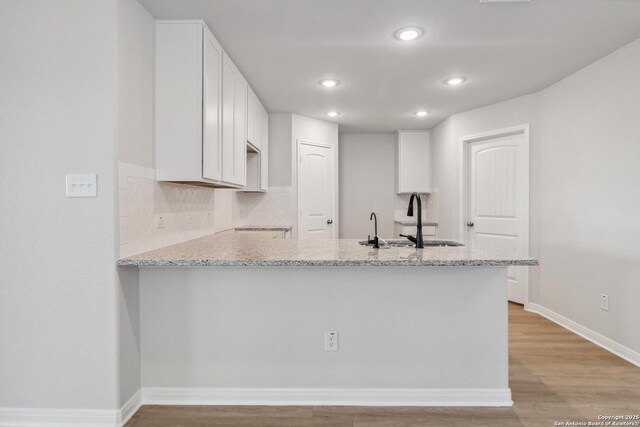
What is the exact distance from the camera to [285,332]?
2080mm

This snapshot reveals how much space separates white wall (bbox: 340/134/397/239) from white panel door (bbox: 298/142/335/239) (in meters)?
0.82

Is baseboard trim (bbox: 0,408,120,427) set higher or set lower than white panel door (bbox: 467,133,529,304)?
lower

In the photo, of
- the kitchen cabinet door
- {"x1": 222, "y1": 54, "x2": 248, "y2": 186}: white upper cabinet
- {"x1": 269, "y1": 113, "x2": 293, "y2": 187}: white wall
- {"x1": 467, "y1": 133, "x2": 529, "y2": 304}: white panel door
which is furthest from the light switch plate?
{"x1": 467, "y1": 133, "x2": 529, "y2": 304}: white panel door

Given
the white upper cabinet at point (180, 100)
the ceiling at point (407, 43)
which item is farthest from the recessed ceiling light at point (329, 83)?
→ the white upper cabinet at point (180, 100)

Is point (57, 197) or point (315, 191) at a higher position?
point (315, 191)

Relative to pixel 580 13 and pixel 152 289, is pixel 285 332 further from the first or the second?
pixel 580 13

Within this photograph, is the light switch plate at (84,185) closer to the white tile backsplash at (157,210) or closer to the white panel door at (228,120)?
the white tile backsplash at (157,210)

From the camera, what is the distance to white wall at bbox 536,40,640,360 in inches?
105

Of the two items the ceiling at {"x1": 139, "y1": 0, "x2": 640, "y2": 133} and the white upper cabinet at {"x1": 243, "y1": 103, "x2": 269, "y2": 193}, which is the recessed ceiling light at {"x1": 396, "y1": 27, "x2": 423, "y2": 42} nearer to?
the ceiling at {"x1": 139, "y1": 0, "x2": 640, "y2": 133}

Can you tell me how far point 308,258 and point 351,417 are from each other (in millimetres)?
929

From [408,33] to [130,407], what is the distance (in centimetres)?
290

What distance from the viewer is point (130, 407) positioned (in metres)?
Result: 1.96

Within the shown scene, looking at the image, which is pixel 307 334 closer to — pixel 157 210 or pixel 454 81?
pixel 157 210

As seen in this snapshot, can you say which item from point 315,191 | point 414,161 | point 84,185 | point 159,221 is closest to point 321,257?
point 159,221
